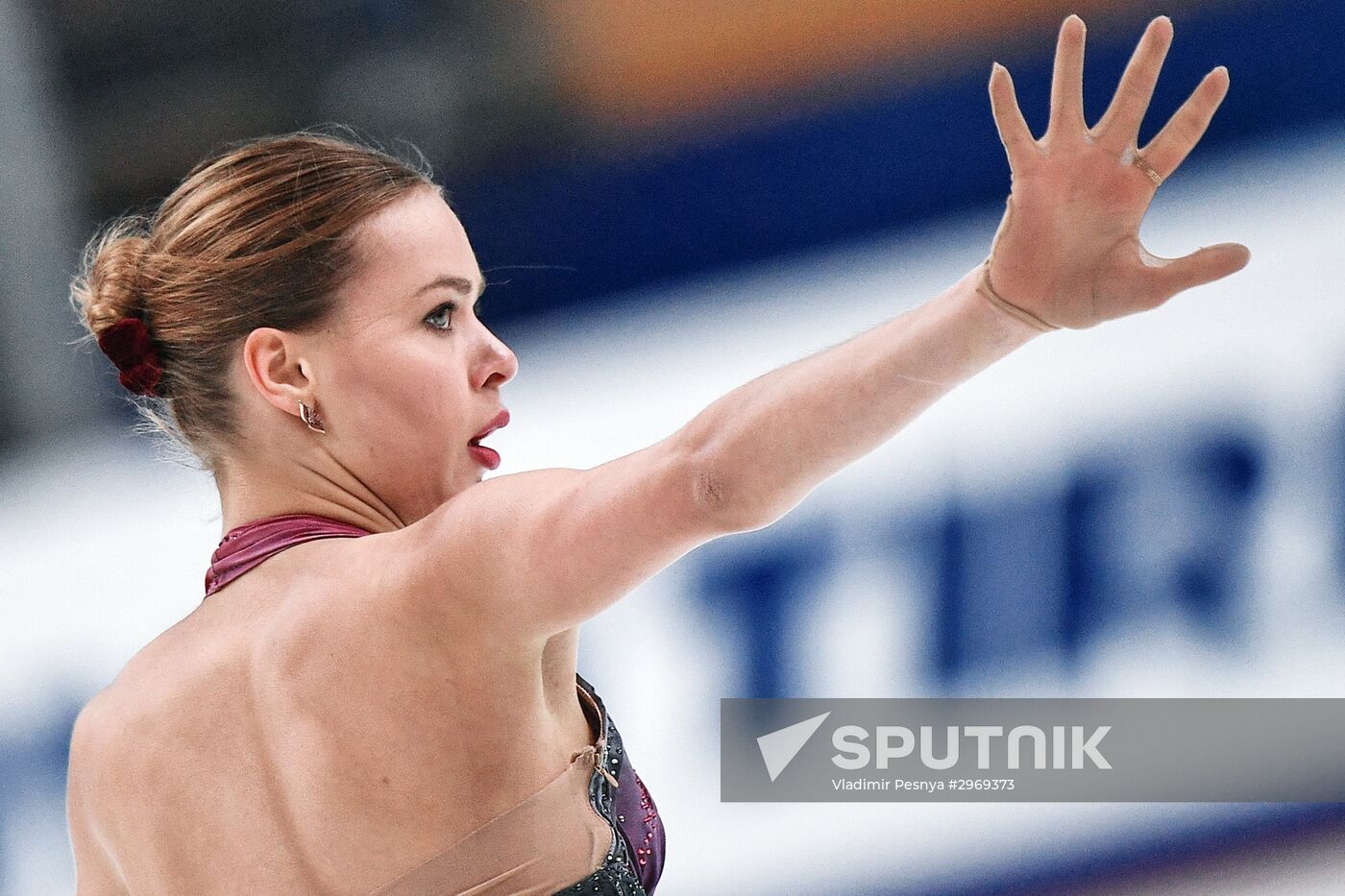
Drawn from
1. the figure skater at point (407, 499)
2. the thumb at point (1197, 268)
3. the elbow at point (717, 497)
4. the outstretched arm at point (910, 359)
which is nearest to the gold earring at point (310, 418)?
the figure skater at point (407, 499)

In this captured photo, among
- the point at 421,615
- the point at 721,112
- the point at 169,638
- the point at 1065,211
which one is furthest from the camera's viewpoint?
the point at 721,112

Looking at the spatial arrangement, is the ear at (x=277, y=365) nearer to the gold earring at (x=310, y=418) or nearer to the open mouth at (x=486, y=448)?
the gold earring at (x=310, y=418)

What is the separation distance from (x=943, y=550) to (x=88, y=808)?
4.92ft

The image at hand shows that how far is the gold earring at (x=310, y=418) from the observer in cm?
134

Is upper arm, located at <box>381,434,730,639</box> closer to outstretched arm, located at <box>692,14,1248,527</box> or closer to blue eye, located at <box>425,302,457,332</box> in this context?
outstretched arm, located at <box>692,14,1248,527</box>

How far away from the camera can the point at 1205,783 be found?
2479mm

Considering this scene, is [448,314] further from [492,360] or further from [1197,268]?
[1197,268]

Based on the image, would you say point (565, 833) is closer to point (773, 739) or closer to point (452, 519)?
point (452, 519)

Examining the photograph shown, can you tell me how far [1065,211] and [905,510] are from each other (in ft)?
5.03

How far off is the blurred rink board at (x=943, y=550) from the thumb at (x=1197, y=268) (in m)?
1.44

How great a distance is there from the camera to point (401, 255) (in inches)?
53.1

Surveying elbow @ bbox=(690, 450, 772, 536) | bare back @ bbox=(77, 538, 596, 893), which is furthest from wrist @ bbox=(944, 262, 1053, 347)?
bare back @ bbox=(77, 538, 596, 893)

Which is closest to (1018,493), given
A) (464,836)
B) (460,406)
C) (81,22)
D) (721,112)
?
(721,112)

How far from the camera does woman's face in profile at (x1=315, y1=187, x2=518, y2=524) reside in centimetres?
134
